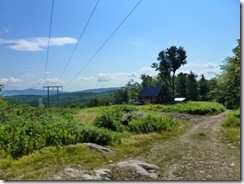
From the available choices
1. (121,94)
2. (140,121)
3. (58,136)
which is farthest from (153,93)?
(58,136)

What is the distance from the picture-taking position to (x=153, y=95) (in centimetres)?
3094

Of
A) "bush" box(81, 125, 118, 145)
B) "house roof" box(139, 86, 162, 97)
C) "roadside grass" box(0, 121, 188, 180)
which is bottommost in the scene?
"roadside grass" box(0, 121, 188, 180)

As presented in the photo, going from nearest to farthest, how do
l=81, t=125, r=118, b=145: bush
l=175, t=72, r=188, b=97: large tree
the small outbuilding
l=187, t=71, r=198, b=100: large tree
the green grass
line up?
the green grass → l=81, t=125, r=118, b=145: bush → l=187, t=71, r=198, b=100: large tree → the small outbuilding → l=175, t=72, r=188, b=97: large tree

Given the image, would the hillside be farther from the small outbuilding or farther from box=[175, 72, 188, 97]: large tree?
box=[175, 72, 188, 97]: large tree

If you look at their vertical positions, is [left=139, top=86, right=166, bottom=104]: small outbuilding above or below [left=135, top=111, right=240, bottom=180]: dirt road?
above

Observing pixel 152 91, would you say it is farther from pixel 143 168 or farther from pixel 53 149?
pixel 143 168

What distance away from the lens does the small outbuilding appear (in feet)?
100

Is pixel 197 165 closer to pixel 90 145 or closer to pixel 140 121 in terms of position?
pixel 90 145

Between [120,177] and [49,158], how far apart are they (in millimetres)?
1342

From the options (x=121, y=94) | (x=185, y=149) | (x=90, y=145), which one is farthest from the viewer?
(x=121, y=94)

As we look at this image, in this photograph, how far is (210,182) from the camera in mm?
3260

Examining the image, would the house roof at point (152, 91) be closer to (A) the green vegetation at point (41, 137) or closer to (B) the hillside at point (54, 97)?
(B) the hillside at point (54, 97)

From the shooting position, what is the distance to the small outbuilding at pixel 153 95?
1202 inches

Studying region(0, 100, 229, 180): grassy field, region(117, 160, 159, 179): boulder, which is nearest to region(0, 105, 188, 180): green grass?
region(0, 100, 229, 180): grassy field
